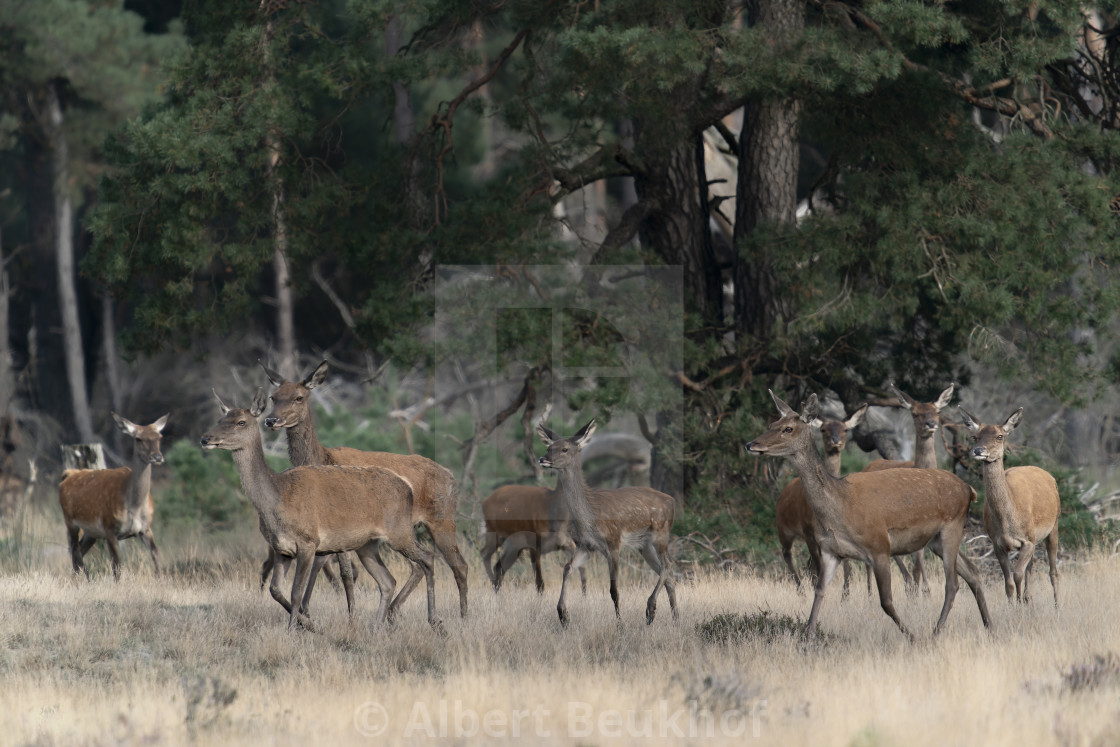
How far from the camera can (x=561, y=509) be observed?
11055 mm

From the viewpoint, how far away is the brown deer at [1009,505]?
10.6 metres

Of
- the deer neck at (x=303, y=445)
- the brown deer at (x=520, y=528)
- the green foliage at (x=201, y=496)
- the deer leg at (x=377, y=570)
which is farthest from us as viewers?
the green foliage at (x=201, y=496)

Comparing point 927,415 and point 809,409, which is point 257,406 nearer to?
point 809,409

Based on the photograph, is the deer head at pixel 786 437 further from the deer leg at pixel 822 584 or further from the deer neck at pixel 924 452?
the deer neck at pixel 924 452

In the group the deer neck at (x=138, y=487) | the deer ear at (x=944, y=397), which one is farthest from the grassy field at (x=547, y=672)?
the deer ear at (x=944, y=397)

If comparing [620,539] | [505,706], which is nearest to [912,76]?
[620,539]

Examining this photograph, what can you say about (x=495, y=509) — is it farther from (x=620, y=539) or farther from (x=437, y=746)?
(x=437, y=746)

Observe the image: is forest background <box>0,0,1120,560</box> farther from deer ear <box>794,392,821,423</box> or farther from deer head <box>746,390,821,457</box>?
deer head <box>746,390,821,457</box>

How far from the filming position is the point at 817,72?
11.9 meters

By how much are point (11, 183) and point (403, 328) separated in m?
21.1

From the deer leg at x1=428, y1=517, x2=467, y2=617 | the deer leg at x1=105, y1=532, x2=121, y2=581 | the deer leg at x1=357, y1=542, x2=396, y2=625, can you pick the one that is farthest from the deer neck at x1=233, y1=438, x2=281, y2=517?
the deer leg at x1=105, y1=532, x2=121, y2=581

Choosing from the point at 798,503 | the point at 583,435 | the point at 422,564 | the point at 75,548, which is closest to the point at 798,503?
the point at 798,503

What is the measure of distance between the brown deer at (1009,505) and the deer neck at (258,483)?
546 centimetres

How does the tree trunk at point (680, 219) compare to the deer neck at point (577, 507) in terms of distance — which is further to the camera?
the tree trunk at point (680, 219)
